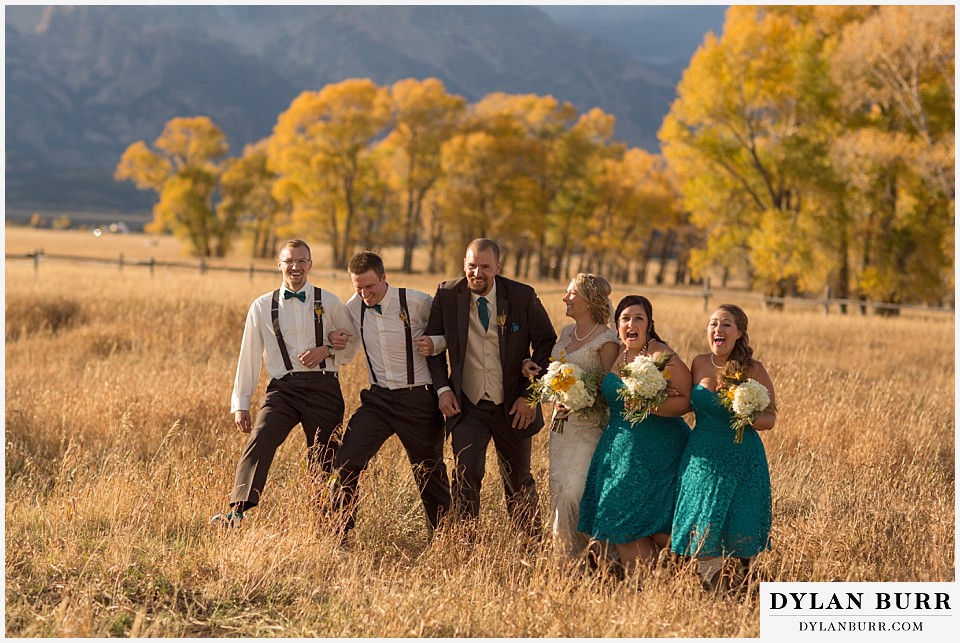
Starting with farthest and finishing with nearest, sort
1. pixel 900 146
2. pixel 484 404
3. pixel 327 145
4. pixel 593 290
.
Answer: pixel 327 145
pixel 900 146
pixel 484 404
pixel 593 290

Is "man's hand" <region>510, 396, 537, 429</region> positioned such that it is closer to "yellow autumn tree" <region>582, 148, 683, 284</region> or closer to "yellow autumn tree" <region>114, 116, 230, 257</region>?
"yellow autumn tree" <region>582, 148, 683, 284</region>

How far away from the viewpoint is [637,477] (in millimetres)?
4934

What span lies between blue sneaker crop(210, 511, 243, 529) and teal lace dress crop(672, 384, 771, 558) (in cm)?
268

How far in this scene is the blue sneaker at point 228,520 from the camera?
5.43m

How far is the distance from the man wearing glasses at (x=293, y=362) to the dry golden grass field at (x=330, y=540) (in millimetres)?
442

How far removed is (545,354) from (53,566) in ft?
10.4

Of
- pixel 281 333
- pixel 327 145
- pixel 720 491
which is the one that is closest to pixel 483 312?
pixel 281 333

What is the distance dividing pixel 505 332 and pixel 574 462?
0.95m

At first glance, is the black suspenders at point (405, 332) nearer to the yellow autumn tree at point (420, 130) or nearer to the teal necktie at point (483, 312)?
the teal necktie at point (483, 312)

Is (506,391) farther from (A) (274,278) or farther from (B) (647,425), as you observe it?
Result: (A) (274,278)

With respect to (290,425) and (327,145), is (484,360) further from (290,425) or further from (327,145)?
(327,145)

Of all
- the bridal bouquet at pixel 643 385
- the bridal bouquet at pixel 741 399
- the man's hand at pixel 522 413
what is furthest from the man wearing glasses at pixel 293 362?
the bridal bouquet at pixel 741 399

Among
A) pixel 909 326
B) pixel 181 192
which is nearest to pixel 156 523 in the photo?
pixel 909 326

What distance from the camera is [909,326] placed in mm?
21641
